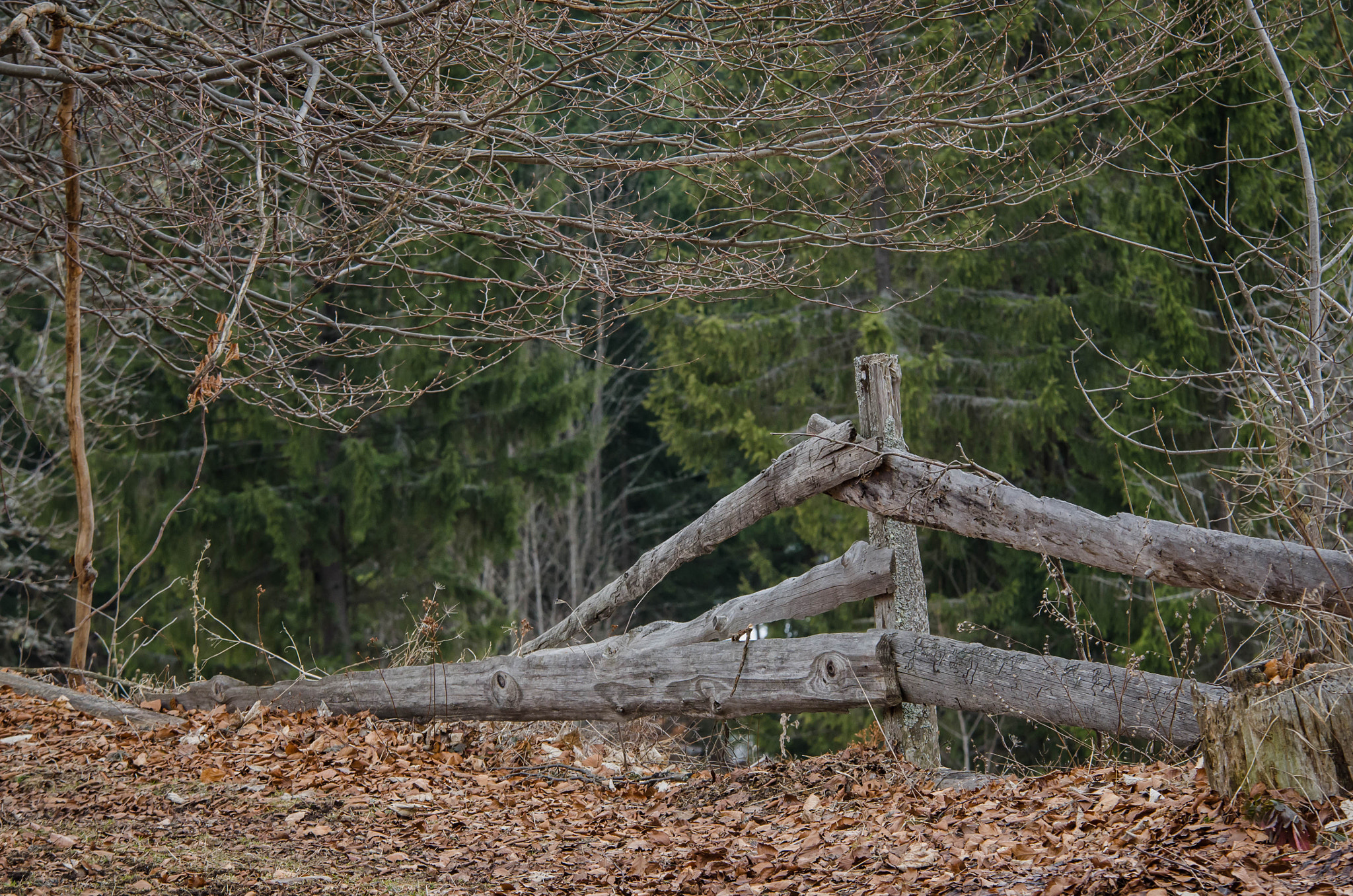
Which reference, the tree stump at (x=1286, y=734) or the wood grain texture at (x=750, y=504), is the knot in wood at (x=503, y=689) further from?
the tree stump at (x=1286, y=734)

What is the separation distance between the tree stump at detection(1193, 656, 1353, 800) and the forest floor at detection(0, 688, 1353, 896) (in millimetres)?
73

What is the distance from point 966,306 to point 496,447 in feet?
24.0

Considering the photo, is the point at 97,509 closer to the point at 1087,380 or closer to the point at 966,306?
the point at 966,306

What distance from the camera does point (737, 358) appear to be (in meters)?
14.8

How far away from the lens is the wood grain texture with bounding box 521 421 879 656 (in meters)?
4.31

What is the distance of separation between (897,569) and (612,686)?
1555mm

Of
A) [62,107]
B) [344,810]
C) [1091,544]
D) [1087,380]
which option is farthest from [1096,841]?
[1087,380]

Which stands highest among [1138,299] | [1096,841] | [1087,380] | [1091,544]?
[1138,299]

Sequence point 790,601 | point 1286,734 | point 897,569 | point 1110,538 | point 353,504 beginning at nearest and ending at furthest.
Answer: point 1286,734 < point 1110,538 < point 897,569 < point 790,601 < point 353,504

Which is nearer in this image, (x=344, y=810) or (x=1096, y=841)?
(x=1096, y=841)

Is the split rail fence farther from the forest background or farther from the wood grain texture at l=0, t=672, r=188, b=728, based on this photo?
the forest background

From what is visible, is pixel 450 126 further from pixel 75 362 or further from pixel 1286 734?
pixel 1286 734

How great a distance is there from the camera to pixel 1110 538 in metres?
3.25

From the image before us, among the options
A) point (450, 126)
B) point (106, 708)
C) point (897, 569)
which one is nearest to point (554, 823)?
point (897, 569)
